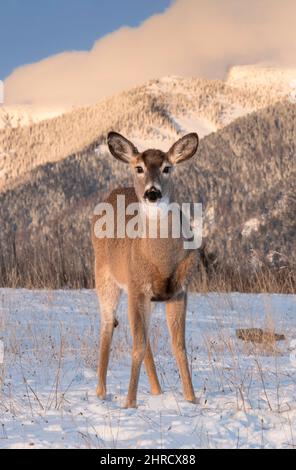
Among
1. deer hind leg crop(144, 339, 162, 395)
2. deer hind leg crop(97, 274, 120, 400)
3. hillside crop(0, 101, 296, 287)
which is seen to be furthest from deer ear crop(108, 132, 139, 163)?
hillside crop(0, 101, 296, 287)

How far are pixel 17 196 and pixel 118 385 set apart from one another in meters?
160

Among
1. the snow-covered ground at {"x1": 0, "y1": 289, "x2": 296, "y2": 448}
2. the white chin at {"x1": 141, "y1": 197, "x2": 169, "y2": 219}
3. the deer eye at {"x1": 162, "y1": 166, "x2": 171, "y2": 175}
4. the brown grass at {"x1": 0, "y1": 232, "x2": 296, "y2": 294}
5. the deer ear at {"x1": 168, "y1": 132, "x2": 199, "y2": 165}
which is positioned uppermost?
the brown grass at {"x1": 0, "y1": 232, "x2": 296, "y2": 294}

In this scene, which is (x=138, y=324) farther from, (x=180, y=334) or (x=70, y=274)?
(x=70, y=274)

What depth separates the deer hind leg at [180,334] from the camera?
18.5ft

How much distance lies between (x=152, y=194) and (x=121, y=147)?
0.79m

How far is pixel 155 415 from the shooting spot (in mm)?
5145

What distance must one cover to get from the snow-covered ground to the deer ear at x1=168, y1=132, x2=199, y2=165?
6.53ft

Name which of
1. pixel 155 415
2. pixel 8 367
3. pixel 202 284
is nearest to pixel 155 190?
pixel 155 415

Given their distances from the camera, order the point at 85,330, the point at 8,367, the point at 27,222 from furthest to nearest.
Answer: the point at 27,222 → the point at 85,330 → the point at 8,367

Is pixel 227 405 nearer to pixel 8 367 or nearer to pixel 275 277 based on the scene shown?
pixel 8 367

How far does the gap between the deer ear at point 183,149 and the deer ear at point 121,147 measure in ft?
1.02

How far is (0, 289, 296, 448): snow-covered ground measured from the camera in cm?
465

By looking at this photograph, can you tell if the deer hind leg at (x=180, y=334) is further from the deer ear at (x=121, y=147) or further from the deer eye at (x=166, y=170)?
the deer ear at (x=121, y=147)

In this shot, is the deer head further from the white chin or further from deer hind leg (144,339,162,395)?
deer hind leg (144,339,162,395)
